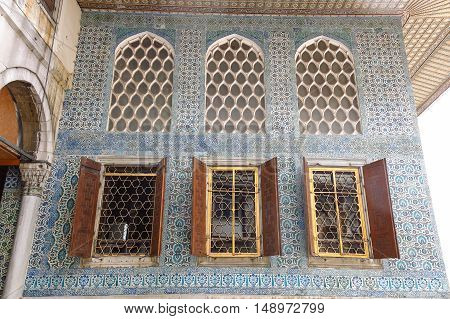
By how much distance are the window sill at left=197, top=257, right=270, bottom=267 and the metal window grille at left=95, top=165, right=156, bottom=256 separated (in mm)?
662

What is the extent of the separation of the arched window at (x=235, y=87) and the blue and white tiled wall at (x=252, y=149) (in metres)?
0.13

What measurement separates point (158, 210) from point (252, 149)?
1.35 meters

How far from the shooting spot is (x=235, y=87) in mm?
5500

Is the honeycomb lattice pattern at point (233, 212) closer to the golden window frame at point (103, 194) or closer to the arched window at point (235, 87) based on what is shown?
the arched window at point (235, 87)

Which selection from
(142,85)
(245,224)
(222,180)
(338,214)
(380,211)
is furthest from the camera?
(142,85)

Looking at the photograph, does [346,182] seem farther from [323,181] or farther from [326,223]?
[326,223]

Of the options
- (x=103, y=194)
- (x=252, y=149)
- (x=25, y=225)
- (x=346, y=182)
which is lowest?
(x=25, y=225)

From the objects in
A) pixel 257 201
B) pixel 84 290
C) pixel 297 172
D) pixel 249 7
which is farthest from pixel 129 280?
pixel 249 7

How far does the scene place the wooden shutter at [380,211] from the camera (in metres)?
4.38

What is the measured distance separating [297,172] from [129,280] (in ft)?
7.43

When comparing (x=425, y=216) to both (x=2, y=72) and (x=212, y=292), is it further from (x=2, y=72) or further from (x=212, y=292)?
(x=2, y=72)

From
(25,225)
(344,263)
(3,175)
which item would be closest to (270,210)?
→ (344,263)

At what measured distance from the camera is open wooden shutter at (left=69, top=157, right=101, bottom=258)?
4.40 meters

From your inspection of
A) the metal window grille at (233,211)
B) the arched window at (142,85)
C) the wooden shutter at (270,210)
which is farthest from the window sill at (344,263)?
the arched window at (142,85)
